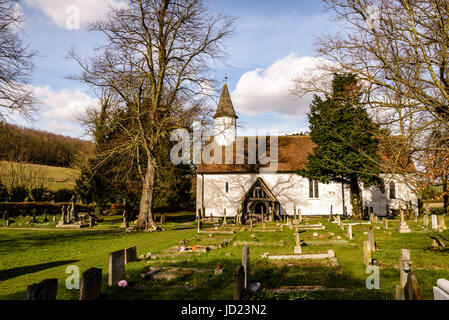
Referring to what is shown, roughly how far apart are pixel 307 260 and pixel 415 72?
6.78 meters

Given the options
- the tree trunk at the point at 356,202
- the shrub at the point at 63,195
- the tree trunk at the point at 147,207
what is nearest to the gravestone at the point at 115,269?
the tree trunk at the point at 147,207

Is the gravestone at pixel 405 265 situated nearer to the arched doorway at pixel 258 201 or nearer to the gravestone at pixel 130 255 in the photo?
the gravestone at pixel 130 255

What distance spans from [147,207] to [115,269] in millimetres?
15401

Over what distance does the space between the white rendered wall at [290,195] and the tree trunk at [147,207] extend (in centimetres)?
963

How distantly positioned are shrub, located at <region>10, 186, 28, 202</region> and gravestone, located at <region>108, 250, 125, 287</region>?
123 ft

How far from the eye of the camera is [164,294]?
7578 millimetres

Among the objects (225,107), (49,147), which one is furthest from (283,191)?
(49,147)

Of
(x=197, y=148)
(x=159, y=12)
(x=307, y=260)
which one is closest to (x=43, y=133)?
(x=197, y=148)

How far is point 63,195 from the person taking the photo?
4203cm

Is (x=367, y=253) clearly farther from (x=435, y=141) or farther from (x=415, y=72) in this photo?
(x=415, y=72)

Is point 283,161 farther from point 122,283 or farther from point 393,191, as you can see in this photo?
point 122,283

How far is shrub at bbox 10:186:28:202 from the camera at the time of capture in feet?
128

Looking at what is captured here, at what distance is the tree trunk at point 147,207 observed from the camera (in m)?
23.3
